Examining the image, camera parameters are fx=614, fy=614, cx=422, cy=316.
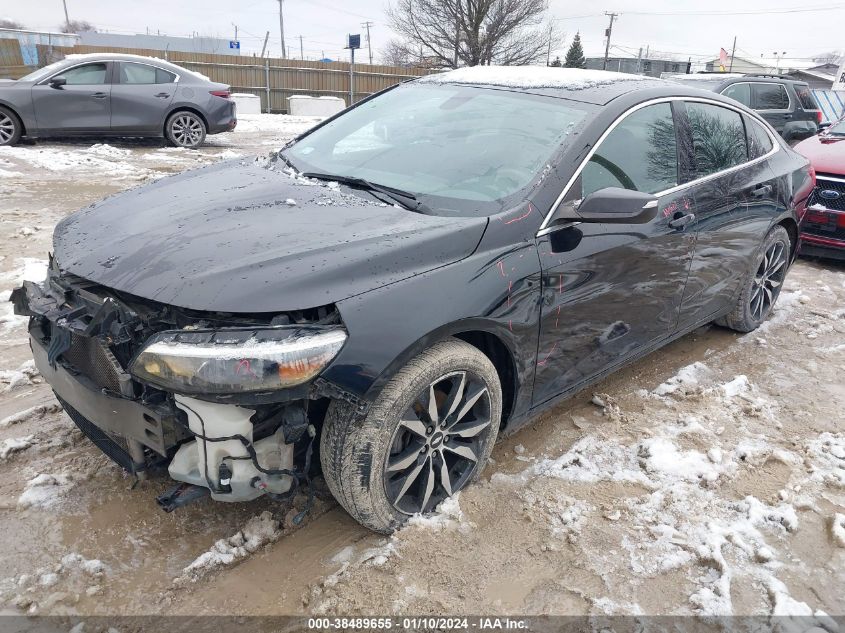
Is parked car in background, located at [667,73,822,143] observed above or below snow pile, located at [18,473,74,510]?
above

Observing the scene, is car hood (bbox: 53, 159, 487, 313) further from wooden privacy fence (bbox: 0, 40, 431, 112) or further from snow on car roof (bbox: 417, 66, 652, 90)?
wooden privacy fence (bbox: 0, 40, 431, 112)

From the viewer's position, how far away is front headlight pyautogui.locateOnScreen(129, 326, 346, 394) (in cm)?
190

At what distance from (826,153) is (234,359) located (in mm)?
7299

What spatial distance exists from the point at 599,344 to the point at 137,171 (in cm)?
Answer: 831

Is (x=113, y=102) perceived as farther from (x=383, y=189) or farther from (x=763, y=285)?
(x=763, y=285)

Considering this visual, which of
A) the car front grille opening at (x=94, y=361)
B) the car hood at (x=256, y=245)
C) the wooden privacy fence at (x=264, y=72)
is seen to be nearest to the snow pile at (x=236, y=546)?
the car front grille opening at (x=94, y=361)

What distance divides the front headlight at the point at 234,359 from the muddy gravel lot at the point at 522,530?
0.80 m

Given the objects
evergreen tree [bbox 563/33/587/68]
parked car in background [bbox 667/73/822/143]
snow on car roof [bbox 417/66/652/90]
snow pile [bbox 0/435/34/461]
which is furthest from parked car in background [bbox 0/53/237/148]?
evergreen tree [bbox 563/33/587/68]

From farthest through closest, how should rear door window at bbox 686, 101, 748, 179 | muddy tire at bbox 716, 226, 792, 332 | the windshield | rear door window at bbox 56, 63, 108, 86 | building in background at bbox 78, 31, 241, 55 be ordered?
building in background at bbox 78, 31, 241, 55, rear door window at bbox 56, 63, 108, 86, muddy tire at bbox 716, 226, 792, 332, rear door window at bbox 686, 101, 748, 179, the windshield

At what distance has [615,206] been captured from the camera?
2.60 meters

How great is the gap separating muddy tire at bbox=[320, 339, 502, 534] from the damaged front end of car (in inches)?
5.6

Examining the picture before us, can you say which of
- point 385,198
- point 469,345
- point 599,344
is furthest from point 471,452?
point 385,198

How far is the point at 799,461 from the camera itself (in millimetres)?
3107

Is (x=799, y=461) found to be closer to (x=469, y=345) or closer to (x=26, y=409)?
(x=469, y=345)
